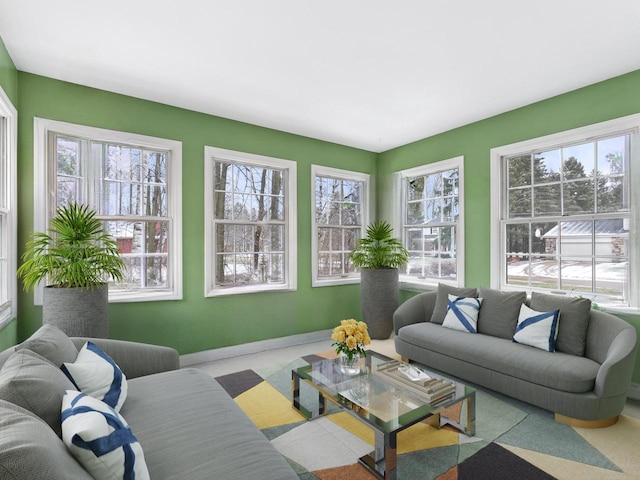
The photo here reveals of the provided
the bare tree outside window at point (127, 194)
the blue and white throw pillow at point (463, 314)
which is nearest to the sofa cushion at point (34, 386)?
the bare tree outside window at point (127, 194)

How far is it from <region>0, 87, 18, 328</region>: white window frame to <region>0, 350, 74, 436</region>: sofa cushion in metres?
1.80

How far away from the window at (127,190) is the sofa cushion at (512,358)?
2.70 m

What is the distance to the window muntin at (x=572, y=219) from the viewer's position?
124 inches

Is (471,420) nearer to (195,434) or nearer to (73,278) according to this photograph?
(195,434)

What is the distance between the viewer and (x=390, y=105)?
3.71 metres

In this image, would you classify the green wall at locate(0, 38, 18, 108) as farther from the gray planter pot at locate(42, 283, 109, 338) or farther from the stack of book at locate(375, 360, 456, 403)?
the stack of book at locate(375, 360, 456, 403)

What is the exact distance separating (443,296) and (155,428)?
3.17m

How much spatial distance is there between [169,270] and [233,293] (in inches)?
29.7

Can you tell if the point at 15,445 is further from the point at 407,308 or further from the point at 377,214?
the point at 377,214

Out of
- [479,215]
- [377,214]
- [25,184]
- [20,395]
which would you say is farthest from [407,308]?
[25,184]

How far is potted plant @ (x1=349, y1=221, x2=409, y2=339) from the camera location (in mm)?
4590

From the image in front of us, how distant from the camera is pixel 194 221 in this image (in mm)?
3818

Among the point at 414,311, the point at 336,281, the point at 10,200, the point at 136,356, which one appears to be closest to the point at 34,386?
the point at 136,356

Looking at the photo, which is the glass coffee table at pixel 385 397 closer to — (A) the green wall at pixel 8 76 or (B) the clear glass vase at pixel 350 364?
(B) the clear glass vase at pixel 350 364
